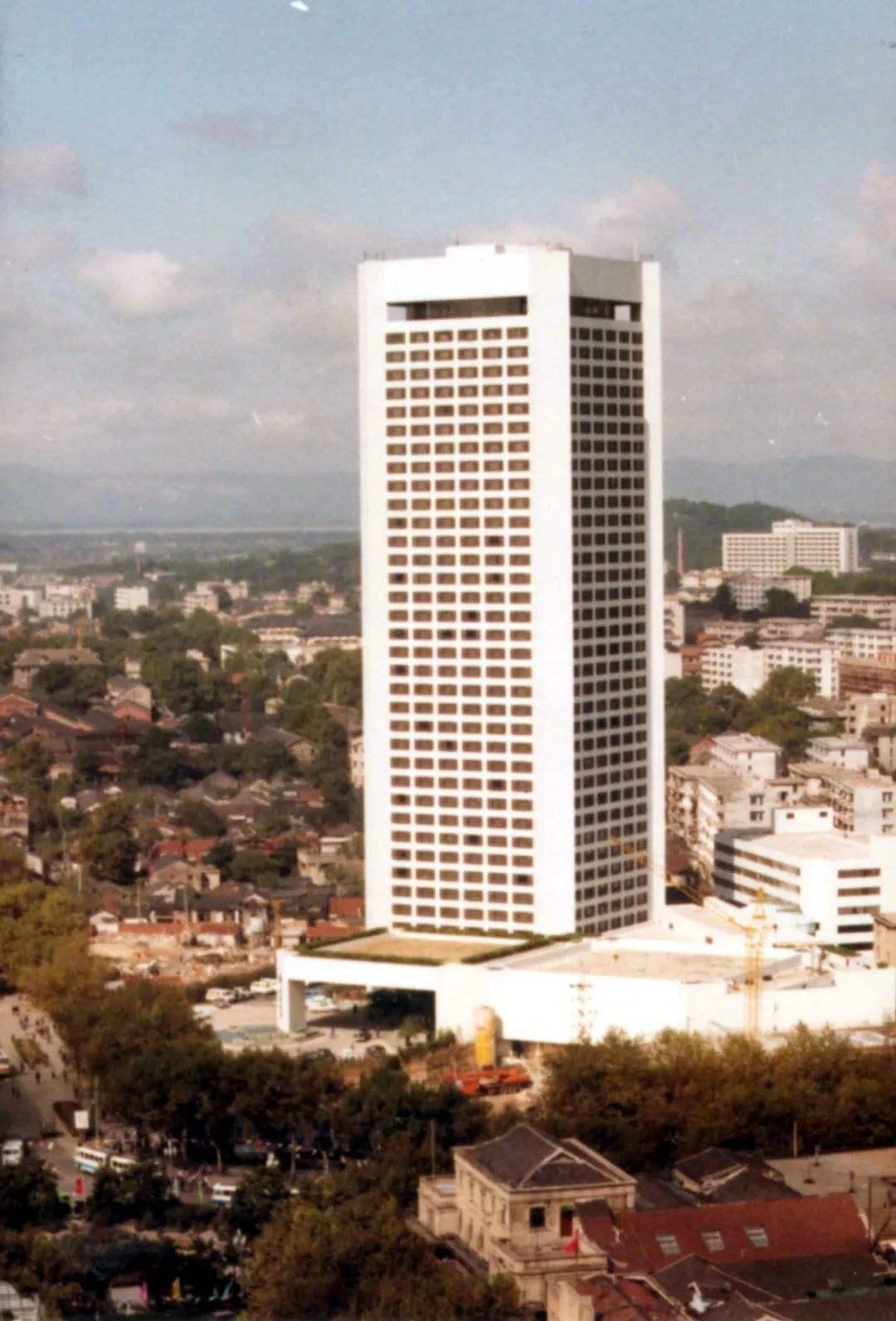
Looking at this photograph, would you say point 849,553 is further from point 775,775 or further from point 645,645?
point 645,645

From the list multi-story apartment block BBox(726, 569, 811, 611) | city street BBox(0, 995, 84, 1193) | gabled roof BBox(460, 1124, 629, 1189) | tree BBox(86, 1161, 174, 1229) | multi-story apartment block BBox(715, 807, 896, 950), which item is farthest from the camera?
multi-story apartment block BBox(726, 569, 811, 611)

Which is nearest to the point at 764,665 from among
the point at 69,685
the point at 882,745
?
the point at 882,745

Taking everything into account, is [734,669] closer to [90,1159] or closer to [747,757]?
[747,757]

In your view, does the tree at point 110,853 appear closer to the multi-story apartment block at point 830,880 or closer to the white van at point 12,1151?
the multi-story apartment block at point 830,880

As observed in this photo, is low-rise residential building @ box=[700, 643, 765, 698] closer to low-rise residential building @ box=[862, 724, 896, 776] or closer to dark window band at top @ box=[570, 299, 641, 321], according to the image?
low-rise residential building @ box=[862, 724, 896, 776]

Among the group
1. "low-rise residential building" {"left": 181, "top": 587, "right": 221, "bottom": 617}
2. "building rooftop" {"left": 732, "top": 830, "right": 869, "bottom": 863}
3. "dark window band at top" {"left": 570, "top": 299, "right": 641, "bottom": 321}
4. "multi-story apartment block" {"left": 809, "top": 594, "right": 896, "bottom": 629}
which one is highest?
"dark window band at top" {"left": 570, "top": 299, "right": 641, "bottom": 321}

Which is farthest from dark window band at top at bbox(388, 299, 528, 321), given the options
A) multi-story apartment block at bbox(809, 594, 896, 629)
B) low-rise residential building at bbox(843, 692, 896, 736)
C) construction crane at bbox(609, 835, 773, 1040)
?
multi-story apartment block at bbox(809, 594, 896, 629)
